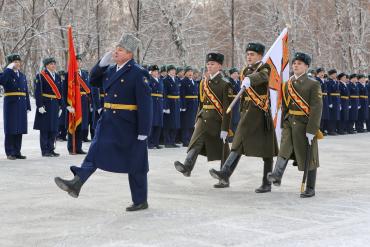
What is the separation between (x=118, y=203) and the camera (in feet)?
26.2

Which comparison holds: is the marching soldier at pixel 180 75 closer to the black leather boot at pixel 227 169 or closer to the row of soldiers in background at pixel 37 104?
the row of soldiers in background at pixel 37 104

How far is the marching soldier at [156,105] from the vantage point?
51.7 feet

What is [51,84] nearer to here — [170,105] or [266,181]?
[170,105]

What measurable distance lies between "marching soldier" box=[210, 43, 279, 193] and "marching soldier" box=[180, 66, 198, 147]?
311 inches

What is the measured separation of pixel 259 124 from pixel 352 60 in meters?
32.1

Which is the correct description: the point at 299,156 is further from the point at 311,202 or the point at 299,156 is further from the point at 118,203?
the point at 118,203

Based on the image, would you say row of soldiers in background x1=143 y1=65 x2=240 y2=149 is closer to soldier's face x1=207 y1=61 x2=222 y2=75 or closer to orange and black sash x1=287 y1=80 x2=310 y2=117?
soldier's face x1=207 y1=61 x2=222 y2=75

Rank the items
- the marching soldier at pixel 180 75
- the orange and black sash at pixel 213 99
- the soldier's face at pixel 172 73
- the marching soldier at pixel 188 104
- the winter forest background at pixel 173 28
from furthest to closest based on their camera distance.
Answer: the winter forest background at pixel 173 28 → the marching soldier at pixel 188 104 → the marching soldier at pixel 180 75 → the soldier's face at pixel 172 73 → the orange and black sash at pixel 213 99

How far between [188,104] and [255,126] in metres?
8.24

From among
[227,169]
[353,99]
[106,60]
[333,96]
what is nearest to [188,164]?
[227,169]

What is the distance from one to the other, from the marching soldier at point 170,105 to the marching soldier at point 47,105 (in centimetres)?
A: 347

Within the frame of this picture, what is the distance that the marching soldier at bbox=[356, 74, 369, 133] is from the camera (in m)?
22.7

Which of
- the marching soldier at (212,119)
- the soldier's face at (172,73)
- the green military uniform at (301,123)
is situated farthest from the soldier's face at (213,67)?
the soldier's face at (172,73)

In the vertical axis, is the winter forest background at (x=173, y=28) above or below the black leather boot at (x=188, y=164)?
above
